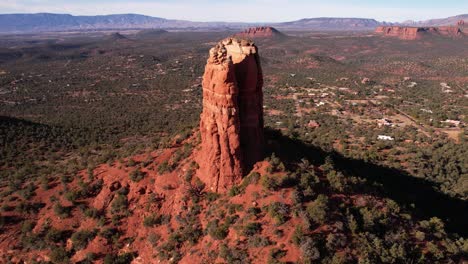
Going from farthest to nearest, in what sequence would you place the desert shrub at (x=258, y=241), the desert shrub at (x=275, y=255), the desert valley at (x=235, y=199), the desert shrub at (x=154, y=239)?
the desert shrub at (x=154, y=239) → the desert valley at (x=235, y=199) → the desert shrub at (x=258, y=241) → the desert shrub at (x=275, y=255)

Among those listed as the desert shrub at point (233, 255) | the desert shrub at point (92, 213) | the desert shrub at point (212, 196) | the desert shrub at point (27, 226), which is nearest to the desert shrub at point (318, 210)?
the desert shrub at point (233, 255)

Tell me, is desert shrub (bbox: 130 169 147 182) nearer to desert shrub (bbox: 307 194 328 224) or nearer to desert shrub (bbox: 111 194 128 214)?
desert shrub (bbox: 111 194 128 214)

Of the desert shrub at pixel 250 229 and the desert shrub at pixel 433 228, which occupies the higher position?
the desert shrub at pixel 250 229

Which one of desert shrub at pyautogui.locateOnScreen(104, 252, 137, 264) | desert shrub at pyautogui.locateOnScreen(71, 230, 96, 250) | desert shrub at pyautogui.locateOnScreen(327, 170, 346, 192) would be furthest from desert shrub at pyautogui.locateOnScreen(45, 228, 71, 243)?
desert shrub at pyautogui.locateOnScreen(327, 170, 346, 192)

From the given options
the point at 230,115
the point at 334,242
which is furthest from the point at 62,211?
the point at 334,242

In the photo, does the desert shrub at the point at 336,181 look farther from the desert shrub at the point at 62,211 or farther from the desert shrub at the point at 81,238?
the desert shrub at the point at 62,211
